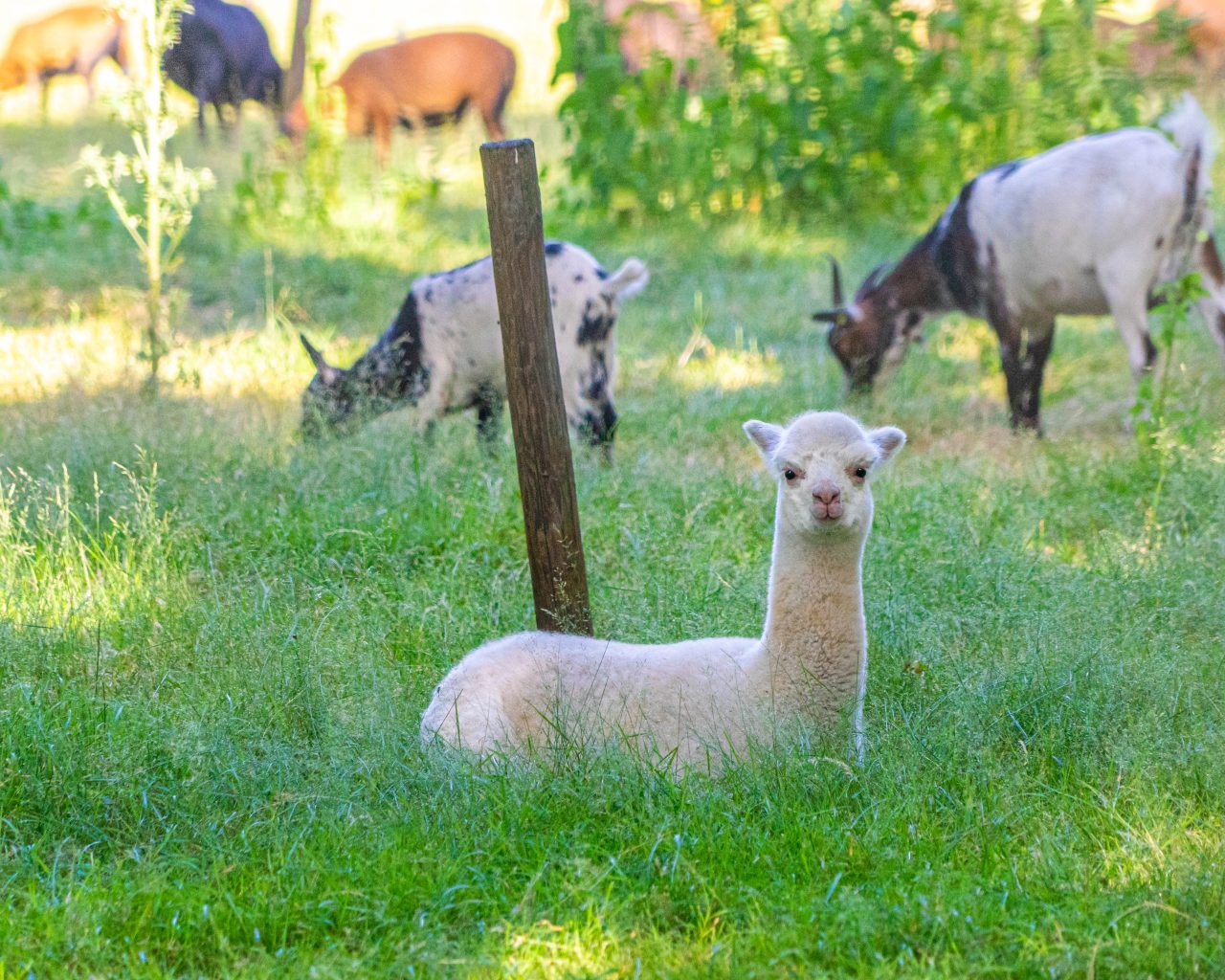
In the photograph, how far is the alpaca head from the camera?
147 inches

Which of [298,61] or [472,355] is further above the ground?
[298,61]

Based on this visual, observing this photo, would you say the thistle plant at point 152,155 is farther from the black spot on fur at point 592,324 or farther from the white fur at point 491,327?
the black spot on fur at point 592,324

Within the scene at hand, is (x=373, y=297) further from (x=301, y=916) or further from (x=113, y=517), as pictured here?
(x=301, y=916)

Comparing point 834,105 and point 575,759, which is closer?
point 575,759

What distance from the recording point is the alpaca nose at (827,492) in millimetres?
3709

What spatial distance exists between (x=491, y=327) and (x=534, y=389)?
8.75 ft

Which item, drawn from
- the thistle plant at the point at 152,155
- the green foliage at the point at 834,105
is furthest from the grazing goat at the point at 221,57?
the thistle plant at the point at 152,155

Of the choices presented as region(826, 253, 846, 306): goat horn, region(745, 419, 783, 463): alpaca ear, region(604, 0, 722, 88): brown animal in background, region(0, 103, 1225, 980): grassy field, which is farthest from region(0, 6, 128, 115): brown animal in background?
region(745, 419, 783, 463): alpaca ear

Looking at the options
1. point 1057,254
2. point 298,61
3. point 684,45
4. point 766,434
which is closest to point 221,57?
point 298,61

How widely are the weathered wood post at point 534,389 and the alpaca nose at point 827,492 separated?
1.00 metres

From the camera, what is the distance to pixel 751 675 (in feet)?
12.9

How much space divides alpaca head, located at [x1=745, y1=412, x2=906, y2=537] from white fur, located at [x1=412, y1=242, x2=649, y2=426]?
2993 mm

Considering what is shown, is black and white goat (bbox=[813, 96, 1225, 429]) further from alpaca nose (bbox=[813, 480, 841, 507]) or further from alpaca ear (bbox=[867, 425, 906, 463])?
alpaca nose (bbox=[813, 480, 841, 507])

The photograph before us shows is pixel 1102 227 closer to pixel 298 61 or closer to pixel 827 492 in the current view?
pixel 827 492
